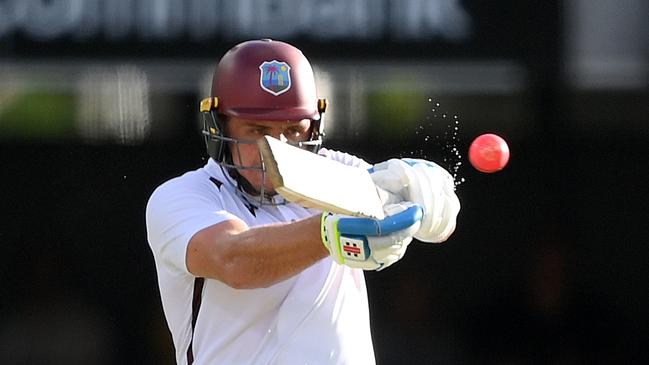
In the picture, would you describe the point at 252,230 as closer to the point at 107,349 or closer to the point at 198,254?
the point at 198,254

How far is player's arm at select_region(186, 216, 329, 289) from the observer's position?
2809 millimetres

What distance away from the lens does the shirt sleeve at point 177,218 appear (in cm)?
308

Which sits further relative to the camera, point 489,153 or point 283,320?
point 489,153

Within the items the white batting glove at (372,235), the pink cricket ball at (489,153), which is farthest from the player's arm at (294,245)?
the pink cricket ball at (489,153)

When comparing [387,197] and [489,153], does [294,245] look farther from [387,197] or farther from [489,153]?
[489,153]

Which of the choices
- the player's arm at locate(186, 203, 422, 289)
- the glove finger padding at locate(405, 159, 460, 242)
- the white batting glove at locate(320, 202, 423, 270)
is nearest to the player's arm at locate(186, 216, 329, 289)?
the player's arm at locate(186, 203, 422, 289)

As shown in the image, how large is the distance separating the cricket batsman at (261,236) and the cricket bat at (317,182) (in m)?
0.08

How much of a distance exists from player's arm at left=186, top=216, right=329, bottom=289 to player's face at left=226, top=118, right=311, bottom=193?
25 centimetres

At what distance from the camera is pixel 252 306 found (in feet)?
10.3

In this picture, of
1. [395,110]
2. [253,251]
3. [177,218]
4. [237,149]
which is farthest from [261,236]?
[395,110]

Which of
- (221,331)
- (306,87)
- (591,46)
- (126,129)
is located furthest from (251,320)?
(591,46)

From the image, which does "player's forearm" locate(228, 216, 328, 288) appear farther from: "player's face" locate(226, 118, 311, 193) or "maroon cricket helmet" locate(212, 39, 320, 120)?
"maroon cricket helmet" locate(212, 39, 320, 120)

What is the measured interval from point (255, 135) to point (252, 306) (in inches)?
16.9

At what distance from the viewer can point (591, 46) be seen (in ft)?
18.7
